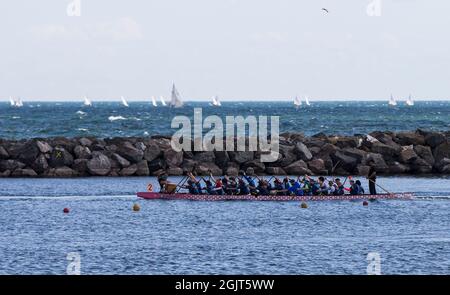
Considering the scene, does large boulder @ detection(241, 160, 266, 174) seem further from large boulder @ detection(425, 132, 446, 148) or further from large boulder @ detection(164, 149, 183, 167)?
large boulder @ detection(425, 132, 446, 148)

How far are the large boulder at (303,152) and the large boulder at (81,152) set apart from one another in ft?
49.8

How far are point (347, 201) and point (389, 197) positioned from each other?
2.43 metres

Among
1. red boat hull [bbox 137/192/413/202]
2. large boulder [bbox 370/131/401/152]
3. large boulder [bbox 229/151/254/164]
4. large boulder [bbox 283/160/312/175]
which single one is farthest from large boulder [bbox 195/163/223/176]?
large boulder [bbox 370/131/401/152]

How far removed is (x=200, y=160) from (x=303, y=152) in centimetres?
756

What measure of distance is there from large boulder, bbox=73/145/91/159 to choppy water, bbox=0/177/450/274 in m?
10.8

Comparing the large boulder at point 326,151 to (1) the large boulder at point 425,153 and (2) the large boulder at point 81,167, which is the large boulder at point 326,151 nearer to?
(1) the large boulder at point 425,153

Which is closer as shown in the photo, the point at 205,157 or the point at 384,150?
the point at 205,157

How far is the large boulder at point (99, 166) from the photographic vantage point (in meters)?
68.4

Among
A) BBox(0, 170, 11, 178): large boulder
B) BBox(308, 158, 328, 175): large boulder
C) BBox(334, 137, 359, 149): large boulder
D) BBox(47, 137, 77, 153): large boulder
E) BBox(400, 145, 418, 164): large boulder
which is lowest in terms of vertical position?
BBox(0, 170, 11, 178): large boulder

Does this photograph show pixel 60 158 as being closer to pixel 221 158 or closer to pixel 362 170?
Answer: pixel 221 158

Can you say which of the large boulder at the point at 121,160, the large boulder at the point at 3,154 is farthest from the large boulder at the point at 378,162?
the large boulder at the point at 3,154

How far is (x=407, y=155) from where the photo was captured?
72.5m

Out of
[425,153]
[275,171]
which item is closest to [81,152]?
[275,171]

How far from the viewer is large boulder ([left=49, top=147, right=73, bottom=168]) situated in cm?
6981
